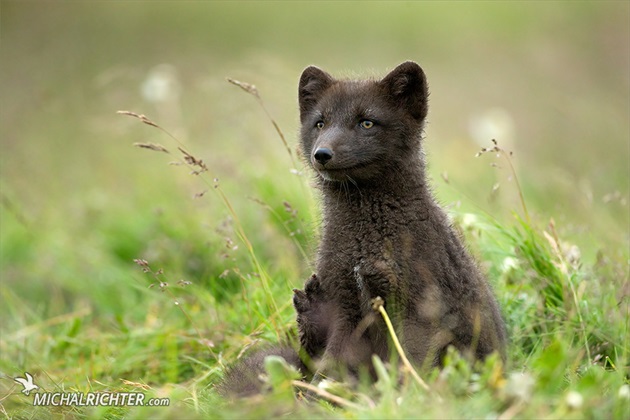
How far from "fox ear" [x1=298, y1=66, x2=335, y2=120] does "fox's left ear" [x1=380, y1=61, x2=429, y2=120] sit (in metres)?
0.45

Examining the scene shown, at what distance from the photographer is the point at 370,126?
509cm

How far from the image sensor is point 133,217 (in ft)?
30.0

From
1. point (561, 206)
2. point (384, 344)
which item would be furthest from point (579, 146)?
point (384, 344)

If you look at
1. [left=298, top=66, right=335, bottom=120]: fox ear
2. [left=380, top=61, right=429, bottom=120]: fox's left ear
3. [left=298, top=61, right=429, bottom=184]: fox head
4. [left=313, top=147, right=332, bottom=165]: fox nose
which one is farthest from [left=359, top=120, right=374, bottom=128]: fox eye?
[left=298, top=66, right=335, bottom=120]: fox ear

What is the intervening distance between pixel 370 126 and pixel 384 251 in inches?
29.3

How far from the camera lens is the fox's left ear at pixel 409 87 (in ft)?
16.8

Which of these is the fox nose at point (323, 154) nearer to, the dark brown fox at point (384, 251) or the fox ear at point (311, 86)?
the dark brown fox at point (384, 251)

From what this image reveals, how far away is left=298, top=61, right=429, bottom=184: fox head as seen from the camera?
497 cm

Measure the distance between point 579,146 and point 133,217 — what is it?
6402 millimetres

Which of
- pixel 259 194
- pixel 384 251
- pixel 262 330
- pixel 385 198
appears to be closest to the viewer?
pixel 384 251

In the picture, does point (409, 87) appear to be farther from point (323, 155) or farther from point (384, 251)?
point (384, 251)

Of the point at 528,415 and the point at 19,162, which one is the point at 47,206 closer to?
the point at 19,162

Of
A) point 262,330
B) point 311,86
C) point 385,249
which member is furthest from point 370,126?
point 262,330

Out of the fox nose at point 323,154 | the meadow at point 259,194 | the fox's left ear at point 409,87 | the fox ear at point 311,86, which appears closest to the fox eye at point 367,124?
the fox's left ear at point 409,87
